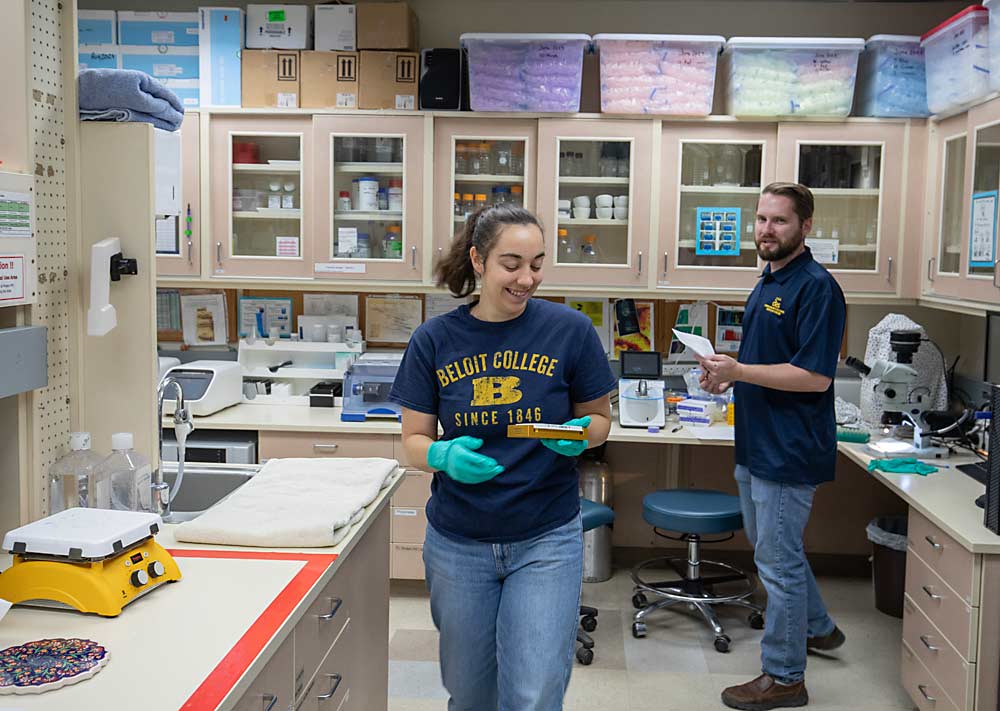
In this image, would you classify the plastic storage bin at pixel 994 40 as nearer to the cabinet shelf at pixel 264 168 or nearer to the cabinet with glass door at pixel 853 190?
the cabinet with glass door at pixel 853 190

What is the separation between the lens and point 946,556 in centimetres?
279

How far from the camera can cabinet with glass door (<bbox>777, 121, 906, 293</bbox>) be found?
4.02 meters

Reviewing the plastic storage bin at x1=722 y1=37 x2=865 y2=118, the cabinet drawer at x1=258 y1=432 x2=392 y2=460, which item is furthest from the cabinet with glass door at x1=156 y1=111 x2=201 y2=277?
the plastic storage bin at x1=722 y1=37 x2=865 y2=118

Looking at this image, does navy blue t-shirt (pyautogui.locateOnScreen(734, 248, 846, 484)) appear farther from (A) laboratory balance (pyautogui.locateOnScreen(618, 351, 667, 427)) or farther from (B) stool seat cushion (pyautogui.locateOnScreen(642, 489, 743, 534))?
(A) laboratory balance (pyautogui.locateOnScreen(618, 351, 667, 427))

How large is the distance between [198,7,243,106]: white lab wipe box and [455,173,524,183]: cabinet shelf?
1.01 metres

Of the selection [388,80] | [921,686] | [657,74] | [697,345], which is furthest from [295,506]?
[657,74]

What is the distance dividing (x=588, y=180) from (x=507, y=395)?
2.23 meters

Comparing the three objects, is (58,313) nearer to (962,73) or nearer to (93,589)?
(93,589)

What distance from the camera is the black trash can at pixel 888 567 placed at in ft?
12.8

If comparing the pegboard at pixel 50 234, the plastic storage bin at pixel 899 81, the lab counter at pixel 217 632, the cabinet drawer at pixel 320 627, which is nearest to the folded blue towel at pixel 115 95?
the pegboard at pixel 50 234

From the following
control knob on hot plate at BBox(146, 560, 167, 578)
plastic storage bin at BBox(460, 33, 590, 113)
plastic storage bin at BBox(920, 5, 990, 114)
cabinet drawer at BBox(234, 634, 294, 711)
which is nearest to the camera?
cabinet drawer at BBox(234, 634, 294, 711)

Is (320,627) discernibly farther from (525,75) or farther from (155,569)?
(525,75)

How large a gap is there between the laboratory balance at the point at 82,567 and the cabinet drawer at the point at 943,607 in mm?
2075

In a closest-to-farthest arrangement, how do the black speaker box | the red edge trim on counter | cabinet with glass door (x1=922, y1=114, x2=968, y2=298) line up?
the red edge trim on counter, cabinet with glass door (x1=922, y1=114, x2=968, y2=298), the black speaker box
